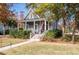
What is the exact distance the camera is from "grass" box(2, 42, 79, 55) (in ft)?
59.7

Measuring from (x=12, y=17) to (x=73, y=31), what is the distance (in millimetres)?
748

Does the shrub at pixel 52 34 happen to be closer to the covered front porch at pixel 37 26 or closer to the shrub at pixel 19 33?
the covered front porch at pixel 37 26

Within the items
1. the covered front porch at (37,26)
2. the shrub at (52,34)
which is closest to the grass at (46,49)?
the shrub at (52,34)

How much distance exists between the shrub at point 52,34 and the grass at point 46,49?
6 centimetres

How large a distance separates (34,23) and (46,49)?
34cm

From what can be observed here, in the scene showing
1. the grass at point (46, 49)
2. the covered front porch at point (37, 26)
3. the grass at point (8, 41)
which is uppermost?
the covered front porch at point (37, 26)

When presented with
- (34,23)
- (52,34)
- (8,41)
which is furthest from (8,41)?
(52,34)

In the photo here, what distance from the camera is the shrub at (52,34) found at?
18219mm

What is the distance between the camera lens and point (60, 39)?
59.8ft

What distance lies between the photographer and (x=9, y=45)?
18219 millimetres

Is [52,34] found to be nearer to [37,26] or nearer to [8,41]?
[37,26]

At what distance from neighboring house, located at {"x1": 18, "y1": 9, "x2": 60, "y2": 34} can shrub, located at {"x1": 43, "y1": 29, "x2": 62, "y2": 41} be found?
0.05 metres

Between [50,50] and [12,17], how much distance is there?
23.7 inches

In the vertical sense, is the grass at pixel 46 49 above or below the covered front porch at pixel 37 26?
below
